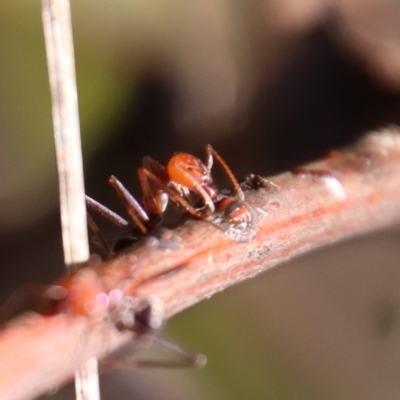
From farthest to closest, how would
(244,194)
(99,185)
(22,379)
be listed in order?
(99,185) → (244,194) → (22,379)

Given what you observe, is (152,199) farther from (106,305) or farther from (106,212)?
(106,305)

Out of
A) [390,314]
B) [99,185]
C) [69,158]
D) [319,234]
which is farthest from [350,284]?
[69,158]

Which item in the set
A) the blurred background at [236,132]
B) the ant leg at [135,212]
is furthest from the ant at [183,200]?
the blurred background at [236,132]

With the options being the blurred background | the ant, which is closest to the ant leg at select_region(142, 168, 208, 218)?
the ant

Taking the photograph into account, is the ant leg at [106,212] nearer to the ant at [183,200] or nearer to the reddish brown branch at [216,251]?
the ant at [183,200]

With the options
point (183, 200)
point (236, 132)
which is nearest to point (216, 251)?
point (183, 200)

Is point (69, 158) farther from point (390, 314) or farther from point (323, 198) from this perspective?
point (390, 314)
